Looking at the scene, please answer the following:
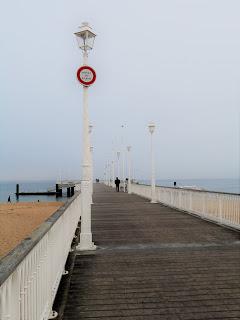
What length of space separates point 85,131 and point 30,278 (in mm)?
4940

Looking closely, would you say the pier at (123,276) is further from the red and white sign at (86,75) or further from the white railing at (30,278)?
the red and white sign at (86,75)

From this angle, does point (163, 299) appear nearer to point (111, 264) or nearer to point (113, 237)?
point (111, 264)

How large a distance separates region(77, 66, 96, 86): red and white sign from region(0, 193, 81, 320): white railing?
3823mm

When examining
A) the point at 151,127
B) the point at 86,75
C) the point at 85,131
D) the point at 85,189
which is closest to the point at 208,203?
the point at 85,189

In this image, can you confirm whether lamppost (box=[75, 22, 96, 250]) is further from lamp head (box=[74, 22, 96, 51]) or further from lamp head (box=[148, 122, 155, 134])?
lamp head (box=[148, 122, 155, 134])

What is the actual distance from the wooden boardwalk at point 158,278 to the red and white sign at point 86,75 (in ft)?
11.8

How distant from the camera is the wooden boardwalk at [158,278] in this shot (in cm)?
450

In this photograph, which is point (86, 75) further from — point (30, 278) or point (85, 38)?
point (30, 278)

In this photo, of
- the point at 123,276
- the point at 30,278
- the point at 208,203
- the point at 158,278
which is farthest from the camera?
the point at 208,203

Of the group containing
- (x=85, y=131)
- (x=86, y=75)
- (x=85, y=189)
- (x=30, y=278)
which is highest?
(x=86, y=75)

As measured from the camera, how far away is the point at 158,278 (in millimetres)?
5711

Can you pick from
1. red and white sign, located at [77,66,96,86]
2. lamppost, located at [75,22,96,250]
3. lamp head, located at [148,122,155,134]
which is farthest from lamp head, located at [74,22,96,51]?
lamp head, located at [148,122,155,134]

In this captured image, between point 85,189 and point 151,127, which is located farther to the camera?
point 151,127

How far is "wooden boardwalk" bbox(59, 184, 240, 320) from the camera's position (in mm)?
4496
